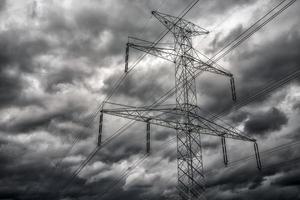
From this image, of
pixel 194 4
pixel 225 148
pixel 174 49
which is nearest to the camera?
pixel 194 4

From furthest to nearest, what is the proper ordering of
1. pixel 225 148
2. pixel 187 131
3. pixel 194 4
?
pixel 225 148 → pixel 187 131 → pixel 194 4

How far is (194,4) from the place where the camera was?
20547 mm

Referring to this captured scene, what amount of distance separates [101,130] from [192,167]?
8.75 m

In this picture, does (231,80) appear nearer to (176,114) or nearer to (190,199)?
(176,114)

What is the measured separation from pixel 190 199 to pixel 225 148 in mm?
8243

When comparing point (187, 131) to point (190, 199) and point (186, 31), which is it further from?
point (186, 31)

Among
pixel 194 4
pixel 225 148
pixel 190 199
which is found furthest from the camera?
pixel 225 148

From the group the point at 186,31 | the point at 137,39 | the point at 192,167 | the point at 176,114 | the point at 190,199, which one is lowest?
the point at 190,199

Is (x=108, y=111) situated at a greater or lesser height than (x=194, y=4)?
lesser

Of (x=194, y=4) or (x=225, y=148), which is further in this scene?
(x=225, y=148)

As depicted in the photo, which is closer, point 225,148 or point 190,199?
point 190,199

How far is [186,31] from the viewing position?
101ft

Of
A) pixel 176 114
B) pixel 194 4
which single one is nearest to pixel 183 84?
pixel 176 114

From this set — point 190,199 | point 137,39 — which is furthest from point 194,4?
point 190,199
